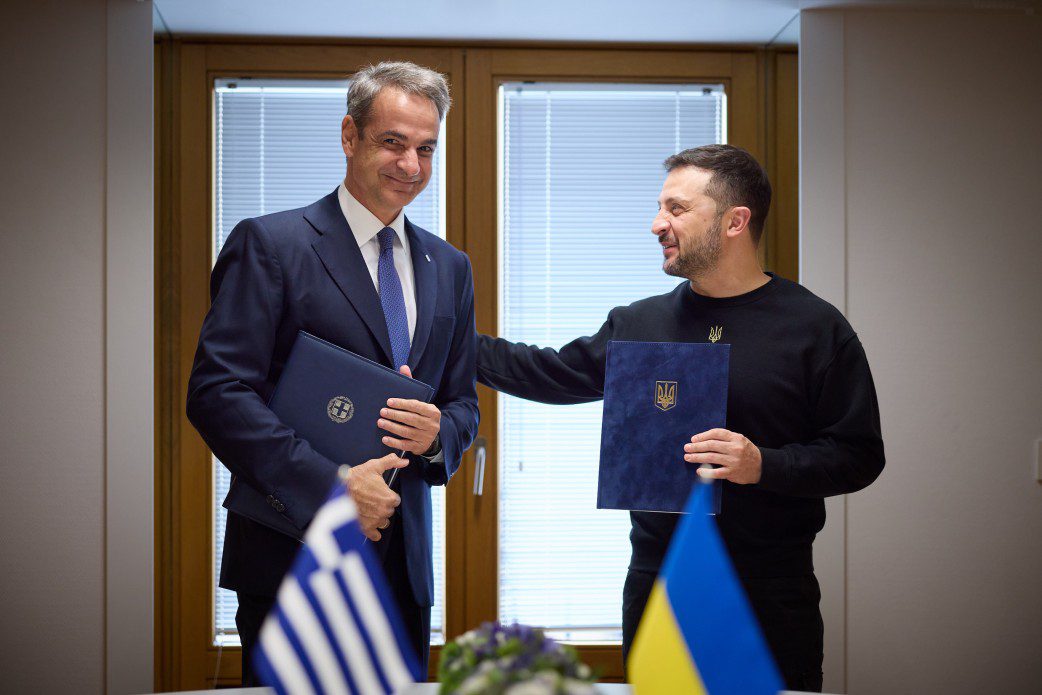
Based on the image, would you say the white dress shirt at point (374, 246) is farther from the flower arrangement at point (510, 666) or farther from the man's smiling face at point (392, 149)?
A: the flower arrangement at point (510, 666)

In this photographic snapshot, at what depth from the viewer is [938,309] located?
10.4ft

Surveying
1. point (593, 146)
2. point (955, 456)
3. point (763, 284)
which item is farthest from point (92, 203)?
point (955, 456)

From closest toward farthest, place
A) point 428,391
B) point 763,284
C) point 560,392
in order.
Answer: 1. point 428,391
2. point 763,284
3. point 560,392

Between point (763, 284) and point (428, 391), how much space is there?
3.01 ft

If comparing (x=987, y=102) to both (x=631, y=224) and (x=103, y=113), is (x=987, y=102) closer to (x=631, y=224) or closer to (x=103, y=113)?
(x=631, y=224)

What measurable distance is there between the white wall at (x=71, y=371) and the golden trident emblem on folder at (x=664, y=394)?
6.19ft

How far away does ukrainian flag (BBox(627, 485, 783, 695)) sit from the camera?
1.05 metres

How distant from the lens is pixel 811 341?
6.83ft

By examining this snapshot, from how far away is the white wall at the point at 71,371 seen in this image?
2.99 m

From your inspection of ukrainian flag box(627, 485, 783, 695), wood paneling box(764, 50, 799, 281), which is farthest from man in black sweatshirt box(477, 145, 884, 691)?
wood paneling box(764, 50, 799, 281)

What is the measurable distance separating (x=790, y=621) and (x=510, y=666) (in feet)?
4.27

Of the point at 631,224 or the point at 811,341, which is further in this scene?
the point at 631,224

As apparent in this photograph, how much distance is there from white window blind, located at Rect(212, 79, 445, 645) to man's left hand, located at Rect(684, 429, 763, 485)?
157 cm

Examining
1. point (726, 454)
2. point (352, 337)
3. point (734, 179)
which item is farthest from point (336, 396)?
point (734, 179)
